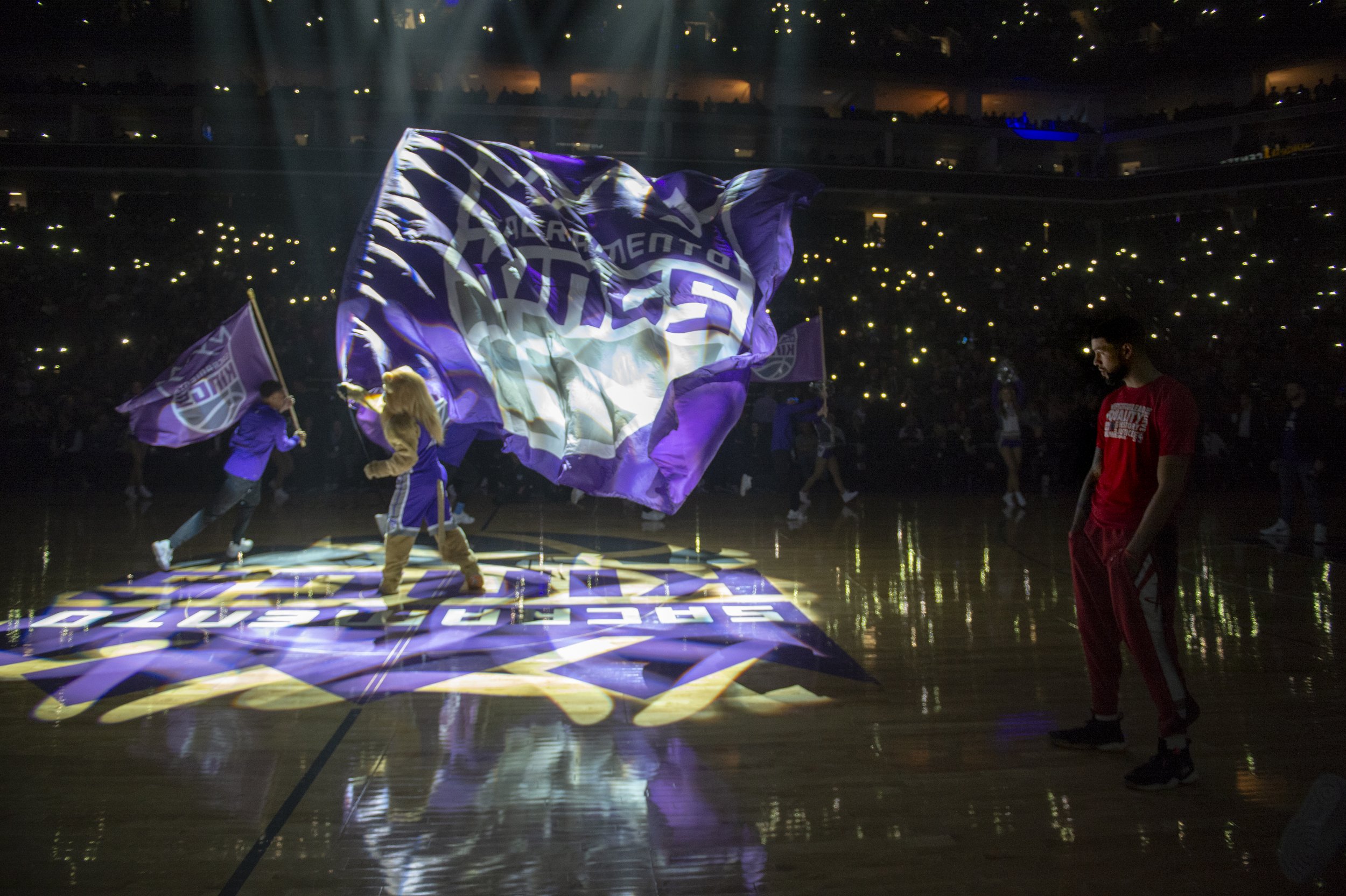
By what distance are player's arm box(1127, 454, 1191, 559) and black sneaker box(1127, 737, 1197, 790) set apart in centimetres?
78

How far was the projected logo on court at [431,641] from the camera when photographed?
14.8 feet

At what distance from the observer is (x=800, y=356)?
10367 millimetres

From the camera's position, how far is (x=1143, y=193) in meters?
26.5

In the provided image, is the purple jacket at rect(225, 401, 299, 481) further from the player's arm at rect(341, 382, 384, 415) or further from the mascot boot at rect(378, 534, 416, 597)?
the player's arm at rect(341, 382, 384, 415)

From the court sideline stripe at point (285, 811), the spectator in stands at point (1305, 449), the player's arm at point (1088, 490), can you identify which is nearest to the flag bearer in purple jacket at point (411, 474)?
the court sideline stripe at point (285, 811)

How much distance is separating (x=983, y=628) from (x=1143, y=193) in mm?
25350

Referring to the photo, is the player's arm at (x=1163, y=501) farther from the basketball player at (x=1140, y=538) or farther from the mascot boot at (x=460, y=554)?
the mascot boot at (x=460, y=554)

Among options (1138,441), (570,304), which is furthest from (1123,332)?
(570,304)

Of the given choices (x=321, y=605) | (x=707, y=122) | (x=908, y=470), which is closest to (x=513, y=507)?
(x=321, y=605)

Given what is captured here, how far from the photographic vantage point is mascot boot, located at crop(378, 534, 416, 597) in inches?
258

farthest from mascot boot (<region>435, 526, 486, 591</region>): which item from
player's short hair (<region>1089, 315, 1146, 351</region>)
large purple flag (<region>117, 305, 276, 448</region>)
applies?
player's short hair (<region>1089, 315, 1146, 351</region>)

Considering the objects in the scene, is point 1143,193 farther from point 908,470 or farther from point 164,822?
point 164,822

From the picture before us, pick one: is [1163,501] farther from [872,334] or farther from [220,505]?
[872,334]

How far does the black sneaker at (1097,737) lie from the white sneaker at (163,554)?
278 inches
